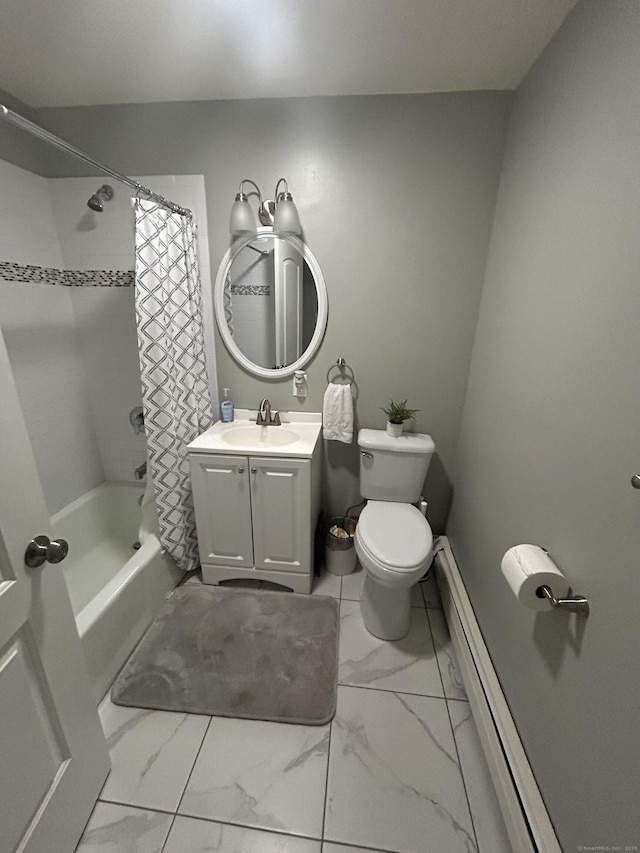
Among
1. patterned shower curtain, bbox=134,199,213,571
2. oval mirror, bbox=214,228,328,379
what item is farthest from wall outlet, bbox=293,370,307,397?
patterned shower curtain, bbox=134,199,213,571

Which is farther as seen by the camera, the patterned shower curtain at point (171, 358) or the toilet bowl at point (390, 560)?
the patterned shower curtain at point (171, 358)

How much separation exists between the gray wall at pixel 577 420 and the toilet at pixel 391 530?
31 centimetres

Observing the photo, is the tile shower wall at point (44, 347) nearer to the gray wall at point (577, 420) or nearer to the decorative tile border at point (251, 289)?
the decorative tile border at point (251, 289)

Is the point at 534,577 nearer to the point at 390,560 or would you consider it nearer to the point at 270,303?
the point at 390,560

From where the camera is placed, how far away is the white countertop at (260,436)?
1.50 meters

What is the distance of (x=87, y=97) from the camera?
4.83 ft

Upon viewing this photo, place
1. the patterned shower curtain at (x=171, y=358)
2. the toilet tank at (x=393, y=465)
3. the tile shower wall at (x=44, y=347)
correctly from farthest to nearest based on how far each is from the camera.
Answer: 1. the toilet tank at (x=393, y=465)
2. the tile shower wall at (x=44, y=347)
3. the patterned shower curtain at (x=171, y=358)

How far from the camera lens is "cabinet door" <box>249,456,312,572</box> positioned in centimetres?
151

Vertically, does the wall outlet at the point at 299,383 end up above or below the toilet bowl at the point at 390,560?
above

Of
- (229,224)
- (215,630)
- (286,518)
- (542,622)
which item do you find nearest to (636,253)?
(542,622)

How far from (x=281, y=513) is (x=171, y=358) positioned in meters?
0.90

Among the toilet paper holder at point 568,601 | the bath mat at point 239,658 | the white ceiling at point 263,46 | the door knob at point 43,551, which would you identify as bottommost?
the bath mat at point 239,658

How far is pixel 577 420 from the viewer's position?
0.85m

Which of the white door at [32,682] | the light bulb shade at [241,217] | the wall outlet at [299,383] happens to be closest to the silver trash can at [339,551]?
the wall outlet at [299,383]
